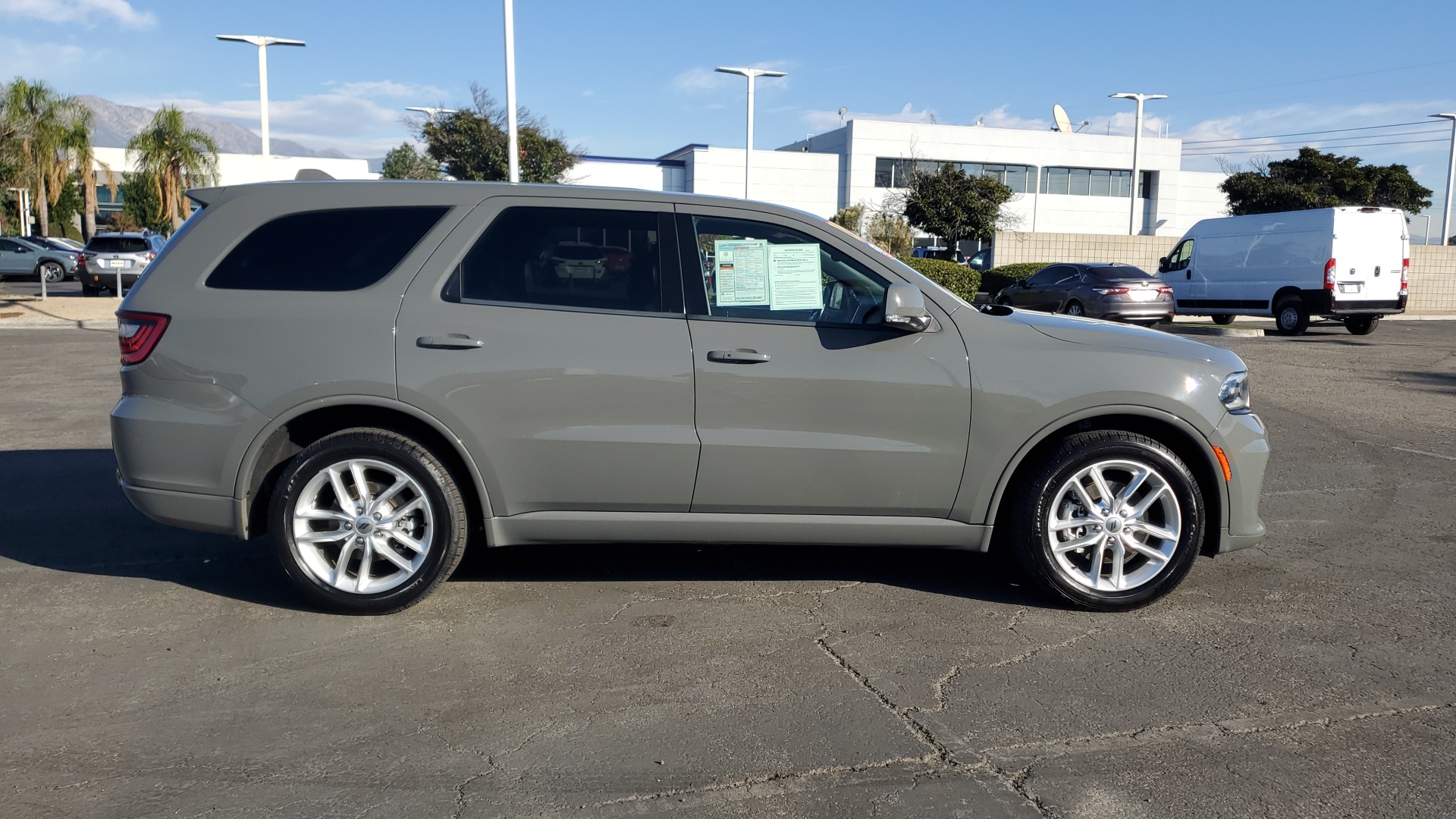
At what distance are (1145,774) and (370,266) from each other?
350cm

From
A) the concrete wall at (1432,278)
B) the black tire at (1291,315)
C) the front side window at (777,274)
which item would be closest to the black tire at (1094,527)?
the front side window at (777,274)

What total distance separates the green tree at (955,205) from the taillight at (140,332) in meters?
34.0

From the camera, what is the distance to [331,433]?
4.78 m

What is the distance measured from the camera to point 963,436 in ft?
15.3

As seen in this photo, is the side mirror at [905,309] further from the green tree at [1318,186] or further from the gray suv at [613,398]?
the green tree at [1318,186]

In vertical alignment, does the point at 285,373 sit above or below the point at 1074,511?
above

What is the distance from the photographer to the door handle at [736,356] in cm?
456

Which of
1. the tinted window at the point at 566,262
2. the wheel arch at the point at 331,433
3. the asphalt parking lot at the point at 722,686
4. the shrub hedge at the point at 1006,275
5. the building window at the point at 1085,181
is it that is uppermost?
the building window at the point at 1085,181

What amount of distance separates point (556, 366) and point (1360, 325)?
22.4 metres

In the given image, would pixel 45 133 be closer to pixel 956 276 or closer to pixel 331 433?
pixel 956 276

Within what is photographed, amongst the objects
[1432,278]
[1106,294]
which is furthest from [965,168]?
[1106,294]

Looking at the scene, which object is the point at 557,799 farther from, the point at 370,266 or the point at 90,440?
the point at 90,440

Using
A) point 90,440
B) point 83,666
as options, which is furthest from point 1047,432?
point 90,440

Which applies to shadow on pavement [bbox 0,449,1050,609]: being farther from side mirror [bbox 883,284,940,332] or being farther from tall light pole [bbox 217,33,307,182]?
tall light pole [bbox 217,33,307,182]
